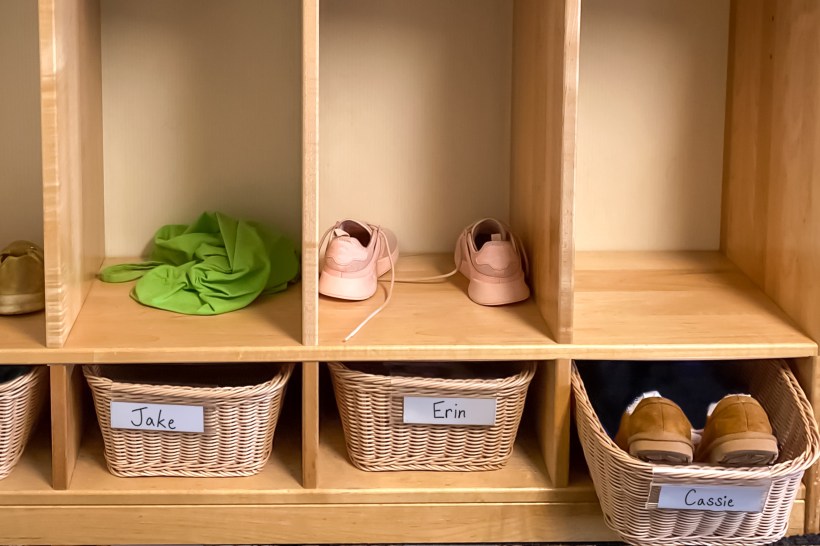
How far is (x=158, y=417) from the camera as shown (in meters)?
1.74

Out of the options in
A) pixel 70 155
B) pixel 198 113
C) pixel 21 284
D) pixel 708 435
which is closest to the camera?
pixel 708 435

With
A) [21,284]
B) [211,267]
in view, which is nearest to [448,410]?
[211,267]

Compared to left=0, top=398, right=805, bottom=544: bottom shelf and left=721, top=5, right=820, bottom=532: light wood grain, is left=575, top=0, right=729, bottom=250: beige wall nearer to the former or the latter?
left=721, top=5, right=820, bottom=532: light wood grain

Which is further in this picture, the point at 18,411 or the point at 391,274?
the point at 391,274

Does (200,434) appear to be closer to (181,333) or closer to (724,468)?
(181,333)

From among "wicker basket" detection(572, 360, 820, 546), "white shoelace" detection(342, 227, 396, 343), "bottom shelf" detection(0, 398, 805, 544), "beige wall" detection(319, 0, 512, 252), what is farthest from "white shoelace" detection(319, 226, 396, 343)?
"wicker basket" detection(572, 360, 820, 546)

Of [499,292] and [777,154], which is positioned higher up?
[777,154]

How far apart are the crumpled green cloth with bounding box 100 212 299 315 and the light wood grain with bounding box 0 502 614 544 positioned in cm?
33

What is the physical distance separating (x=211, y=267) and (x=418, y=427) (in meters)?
0.46

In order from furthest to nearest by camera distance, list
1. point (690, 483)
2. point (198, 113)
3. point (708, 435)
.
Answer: point (198, 113) → point (708, 435) → point (690, 483)

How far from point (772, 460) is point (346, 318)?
676 mm

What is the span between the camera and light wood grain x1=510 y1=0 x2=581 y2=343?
1679 millimetres

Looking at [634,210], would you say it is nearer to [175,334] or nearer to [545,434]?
[545,434]

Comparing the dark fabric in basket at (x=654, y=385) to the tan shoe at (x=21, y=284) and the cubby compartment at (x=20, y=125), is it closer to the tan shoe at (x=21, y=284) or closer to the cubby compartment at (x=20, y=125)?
the tan shoe at (x=21, y=284)
